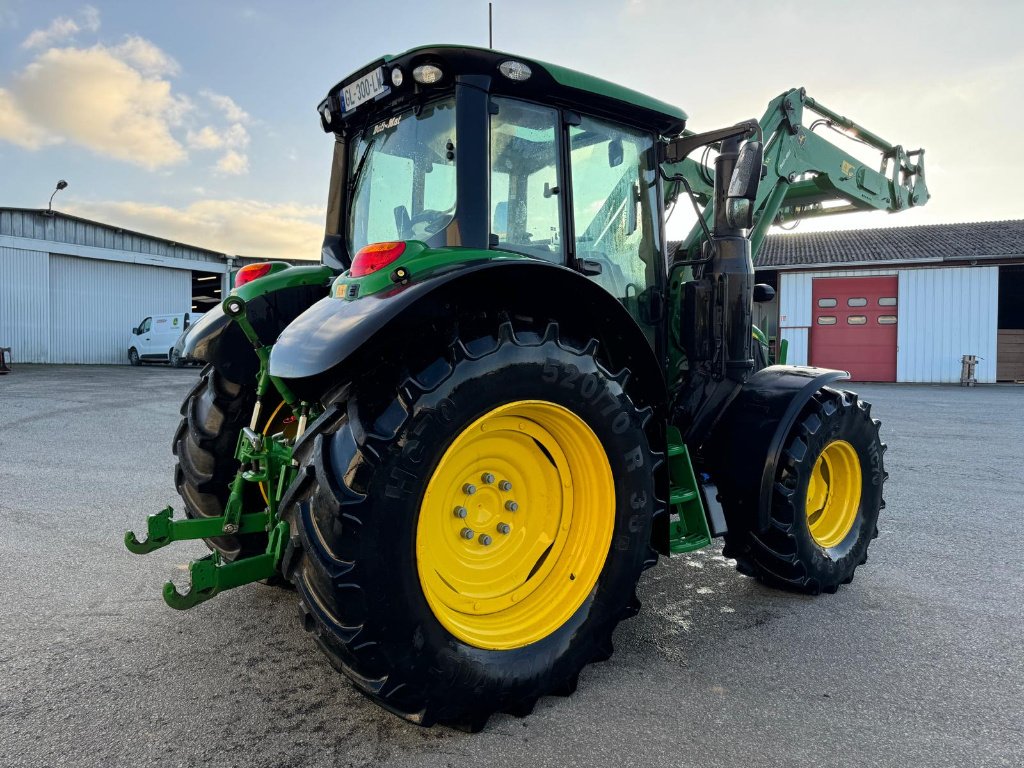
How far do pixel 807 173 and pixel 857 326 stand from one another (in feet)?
58.3

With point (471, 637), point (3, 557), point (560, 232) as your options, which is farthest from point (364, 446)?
point (3, 557)

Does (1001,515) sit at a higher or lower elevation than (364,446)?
lower

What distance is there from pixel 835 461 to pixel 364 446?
271cm

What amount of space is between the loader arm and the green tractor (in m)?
0.60

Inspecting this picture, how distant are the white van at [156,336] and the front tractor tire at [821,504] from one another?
22245 mm

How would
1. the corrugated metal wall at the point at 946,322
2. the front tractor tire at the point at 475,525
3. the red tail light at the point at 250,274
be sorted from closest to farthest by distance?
the front tractor tire at the point at 475,525, the red tail light at the point at 250,274, the corrugated metal wall at the point at 946,322

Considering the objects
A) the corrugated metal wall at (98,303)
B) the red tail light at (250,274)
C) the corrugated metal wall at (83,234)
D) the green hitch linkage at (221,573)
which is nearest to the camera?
the green hitch linkage at (221,573)

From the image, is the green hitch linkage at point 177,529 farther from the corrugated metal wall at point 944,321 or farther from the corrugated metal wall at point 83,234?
the corrugated metal wall at point 83,234

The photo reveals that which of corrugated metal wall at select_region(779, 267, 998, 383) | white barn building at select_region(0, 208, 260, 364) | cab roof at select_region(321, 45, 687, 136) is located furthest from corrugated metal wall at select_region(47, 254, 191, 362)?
cab roof at select_region(321, 45, 687, 136)

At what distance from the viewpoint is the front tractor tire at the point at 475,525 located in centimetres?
195

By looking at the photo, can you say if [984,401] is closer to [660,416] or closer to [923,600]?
[923,600]

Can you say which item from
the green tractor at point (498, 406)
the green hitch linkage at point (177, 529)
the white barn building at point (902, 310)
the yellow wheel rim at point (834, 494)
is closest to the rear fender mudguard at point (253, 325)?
the green tractor at point (498, 406)

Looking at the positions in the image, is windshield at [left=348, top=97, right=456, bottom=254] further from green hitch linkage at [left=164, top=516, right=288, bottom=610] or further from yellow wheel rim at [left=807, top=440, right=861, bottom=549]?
yellow wheel rim at [left=807, top=440, right=861, bottom=549]

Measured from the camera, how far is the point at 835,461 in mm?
3629
